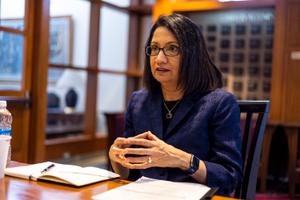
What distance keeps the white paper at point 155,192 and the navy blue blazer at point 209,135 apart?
6.5 inches

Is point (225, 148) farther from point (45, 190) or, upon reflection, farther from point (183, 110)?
point (45, 190)

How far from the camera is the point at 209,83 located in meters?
1.41

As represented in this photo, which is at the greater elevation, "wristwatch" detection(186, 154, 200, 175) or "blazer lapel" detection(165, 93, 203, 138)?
"blazer lapel" detection(165, 93, 203, 138)

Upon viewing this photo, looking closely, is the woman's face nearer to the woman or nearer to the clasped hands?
the woman

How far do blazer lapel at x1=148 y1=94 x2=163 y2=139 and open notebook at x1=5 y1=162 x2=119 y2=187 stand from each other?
26 centimetres

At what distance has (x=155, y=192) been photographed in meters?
0.98

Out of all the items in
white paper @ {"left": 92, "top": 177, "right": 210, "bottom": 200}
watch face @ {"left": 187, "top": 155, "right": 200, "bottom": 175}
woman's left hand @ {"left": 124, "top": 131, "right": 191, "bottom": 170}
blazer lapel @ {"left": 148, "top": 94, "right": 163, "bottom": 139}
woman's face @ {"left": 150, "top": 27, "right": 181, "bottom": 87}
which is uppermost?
woman's face @ {"left": 150, "top": 27, "right": 181, "bottom": 87}

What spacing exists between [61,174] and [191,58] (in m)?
0.61

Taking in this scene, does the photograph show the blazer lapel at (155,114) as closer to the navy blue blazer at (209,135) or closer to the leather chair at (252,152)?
the navy blue blazer at (209,135)

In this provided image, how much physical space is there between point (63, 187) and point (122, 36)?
425cm

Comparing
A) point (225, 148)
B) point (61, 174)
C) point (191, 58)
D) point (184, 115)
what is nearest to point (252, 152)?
A: point (225, 148)

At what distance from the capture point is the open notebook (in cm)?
108

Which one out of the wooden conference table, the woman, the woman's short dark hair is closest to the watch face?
the woman

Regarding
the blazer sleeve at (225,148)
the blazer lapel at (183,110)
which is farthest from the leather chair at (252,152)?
the blazer lapel at (183,110)
